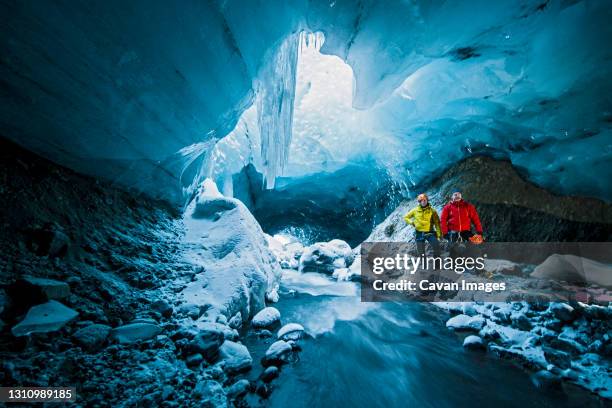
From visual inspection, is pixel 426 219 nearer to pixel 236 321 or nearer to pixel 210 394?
pixel 236 321

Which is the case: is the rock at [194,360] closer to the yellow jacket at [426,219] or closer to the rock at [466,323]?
the rock at [466,323]

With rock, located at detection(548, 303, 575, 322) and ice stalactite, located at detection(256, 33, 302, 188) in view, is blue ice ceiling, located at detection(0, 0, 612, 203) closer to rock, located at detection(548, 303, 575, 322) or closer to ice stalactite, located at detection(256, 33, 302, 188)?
ice stalactite, located at detection(256, 33, 302, 188)

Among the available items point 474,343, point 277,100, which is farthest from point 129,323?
point 277,100

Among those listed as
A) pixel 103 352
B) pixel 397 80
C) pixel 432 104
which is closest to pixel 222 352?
pixel 103 352

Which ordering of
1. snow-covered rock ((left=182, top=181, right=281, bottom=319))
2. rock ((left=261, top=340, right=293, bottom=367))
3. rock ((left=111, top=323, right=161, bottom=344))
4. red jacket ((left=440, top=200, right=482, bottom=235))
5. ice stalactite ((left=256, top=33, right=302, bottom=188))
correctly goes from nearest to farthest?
1. rock ((left=111, top=323, right=161, bottom=344))
2. rock ((left=261, top=340, right=293, bottom=367))
3. snow-covered rock ((left=182, top=181, right=281, bottom=319))
4. red jacket ((left=440, top=200, right=482, bottom=235))
5. ice stalactite ((left=256, top=33, right=302, bottom=188))

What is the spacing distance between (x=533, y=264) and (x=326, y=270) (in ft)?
18.3

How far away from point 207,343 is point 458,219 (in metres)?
4.57

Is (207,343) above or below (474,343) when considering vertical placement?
above

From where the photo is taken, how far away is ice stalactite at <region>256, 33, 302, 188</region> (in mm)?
5273

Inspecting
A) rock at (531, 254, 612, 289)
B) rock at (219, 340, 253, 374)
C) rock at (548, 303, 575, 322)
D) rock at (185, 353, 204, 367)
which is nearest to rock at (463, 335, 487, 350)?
rock at (548, 303, 575, 322)

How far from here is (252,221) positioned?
5.01 meters

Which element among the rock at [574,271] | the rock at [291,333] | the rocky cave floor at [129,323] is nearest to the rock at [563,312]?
the rocky cave floor at [129,323]

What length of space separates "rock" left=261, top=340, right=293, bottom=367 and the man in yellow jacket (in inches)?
138

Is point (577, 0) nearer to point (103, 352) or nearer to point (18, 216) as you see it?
point (103, 352)
